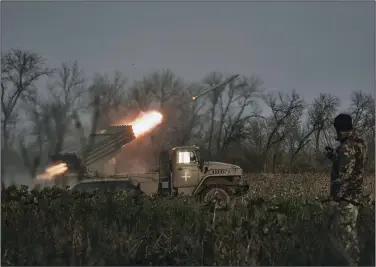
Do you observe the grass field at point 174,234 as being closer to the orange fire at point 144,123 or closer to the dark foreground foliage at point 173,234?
the dark foreground foliage at point 173,234

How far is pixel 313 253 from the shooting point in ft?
19.2

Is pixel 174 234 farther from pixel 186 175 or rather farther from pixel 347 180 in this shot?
pixel 186 175

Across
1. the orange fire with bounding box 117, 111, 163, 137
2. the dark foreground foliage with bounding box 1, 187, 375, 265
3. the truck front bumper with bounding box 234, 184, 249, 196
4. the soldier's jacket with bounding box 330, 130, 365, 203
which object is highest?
the orange fire with bounding box 117, 111, 163, 137

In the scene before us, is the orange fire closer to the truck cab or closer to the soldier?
the truck cab

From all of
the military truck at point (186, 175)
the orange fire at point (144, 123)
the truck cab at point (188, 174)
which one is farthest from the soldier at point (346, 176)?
the orange fire at point (144, 123)

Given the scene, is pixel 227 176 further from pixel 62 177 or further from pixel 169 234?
pixel 169 234

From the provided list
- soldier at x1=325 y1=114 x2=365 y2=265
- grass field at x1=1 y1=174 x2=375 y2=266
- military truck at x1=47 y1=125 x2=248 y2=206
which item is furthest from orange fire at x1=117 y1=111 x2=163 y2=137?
soldier at x1=325 y1=114 x2=365 y2=265

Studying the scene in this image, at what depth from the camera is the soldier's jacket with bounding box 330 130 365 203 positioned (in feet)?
19.7

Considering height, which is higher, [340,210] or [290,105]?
[290,105]

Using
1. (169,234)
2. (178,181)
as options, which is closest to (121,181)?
(178,181)

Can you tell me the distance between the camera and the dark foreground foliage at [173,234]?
5863mm

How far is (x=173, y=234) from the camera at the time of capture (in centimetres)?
688

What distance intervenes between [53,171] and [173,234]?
41.0 ft

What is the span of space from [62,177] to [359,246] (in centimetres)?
1432
